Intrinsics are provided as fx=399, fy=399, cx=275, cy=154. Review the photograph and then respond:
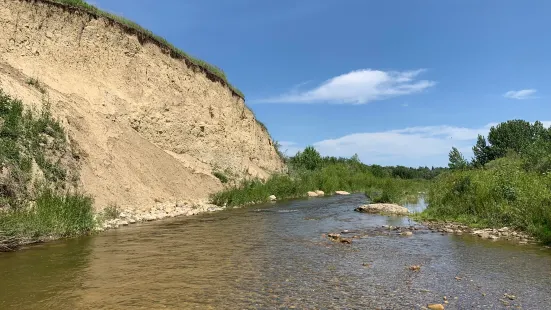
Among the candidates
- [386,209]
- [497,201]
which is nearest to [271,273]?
[497,201]

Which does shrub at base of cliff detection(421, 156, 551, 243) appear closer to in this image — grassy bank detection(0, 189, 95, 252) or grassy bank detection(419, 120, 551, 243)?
grassy bank detection(419, 120, 551, 243)

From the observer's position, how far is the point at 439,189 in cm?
1967

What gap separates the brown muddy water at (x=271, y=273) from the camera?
7020 millimetres

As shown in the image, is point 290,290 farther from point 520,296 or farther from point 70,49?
point 70,49

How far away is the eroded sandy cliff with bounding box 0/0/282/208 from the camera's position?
20.7m

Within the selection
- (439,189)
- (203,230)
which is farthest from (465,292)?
(439,189)

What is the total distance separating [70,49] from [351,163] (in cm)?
5052

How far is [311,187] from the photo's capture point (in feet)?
137

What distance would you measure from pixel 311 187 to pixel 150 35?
69.9 feet

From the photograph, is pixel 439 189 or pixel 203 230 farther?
pixel 439 189

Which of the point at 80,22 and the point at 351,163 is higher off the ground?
the point at 80,22

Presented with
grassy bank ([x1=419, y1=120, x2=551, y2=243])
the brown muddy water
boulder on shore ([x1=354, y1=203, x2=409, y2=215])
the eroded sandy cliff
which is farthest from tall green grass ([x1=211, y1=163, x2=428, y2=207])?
the brown muddy water

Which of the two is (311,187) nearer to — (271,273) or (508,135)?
(271,273)

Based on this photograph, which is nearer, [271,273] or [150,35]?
[271,273]
